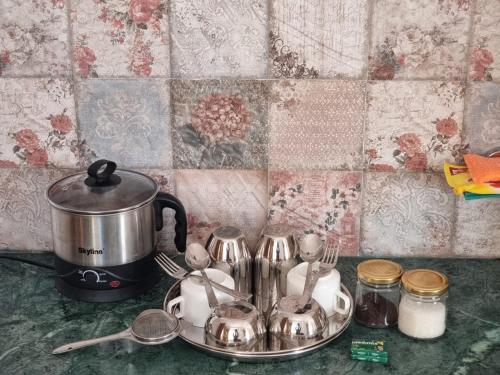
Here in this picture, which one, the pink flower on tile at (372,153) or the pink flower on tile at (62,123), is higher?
the pink flower on tile at (62,123)

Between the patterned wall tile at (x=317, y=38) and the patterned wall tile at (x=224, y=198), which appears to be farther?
the patterned wall tile at (x=224, y=198)

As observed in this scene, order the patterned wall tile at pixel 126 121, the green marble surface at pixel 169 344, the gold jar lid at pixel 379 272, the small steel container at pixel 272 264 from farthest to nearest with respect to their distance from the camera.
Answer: the patterned wall tile at pixel 126 121 → the small steel container at pixel 272 264 → the gold jar lid at pixel 379 272 → the green marble surface at pixel 169 344

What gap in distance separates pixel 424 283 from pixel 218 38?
65 centimetres

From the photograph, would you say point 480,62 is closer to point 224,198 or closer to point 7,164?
point 224,198

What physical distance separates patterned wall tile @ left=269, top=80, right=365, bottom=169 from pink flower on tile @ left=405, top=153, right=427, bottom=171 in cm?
11

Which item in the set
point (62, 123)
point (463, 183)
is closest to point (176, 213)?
point (62, 123)

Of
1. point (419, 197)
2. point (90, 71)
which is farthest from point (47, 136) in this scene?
point (419, 197)

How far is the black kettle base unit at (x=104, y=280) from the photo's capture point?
1363 mm

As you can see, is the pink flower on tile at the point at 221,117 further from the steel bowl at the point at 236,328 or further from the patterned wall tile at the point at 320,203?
the steel bowl at the point at 236,328

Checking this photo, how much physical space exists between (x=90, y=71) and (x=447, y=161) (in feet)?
2.60

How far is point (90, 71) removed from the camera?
1.49m

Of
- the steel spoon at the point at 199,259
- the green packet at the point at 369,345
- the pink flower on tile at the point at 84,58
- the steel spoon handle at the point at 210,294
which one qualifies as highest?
the pink flower on tile at the point at 84,58

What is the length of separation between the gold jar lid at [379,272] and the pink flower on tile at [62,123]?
27.7 inches

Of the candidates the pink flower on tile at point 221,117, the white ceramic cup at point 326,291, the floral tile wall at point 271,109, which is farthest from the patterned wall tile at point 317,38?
the white ceramic cup at point 326,291
